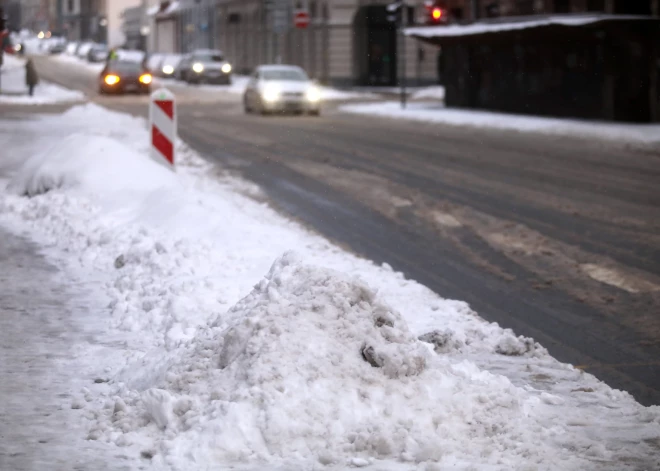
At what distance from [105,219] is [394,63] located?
49.7 metres

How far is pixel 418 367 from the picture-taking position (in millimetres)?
5523

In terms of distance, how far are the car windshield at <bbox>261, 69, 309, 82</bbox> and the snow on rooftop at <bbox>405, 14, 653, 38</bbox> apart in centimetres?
357

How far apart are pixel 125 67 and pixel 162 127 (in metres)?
35.3

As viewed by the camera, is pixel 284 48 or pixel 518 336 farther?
pixel 284 48

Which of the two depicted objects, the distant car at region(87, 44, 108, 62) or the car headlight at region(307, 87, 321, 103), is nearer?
the car headlight at region(307, 87, 321, 103)

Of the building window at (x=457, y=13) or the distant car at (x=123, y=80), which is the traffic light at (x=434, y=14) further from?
the distant car at (x=123, y=80)

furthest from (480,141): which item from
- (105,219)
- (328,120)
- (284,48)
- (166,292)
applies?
(284,48)

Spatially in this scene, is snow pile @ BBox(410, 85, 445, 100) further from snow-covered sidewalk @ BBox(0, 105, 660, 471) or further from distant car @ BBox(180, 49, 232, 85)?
snow-covered sidewalk @ BBox(0, 105, 660, 471)

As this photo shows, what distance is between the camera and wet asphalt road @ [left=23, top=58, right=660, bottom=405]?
760cm

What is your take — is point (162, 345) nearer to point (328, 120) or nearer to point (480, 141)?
point (480, 141)

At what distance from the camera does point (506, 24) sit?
32.6 metres

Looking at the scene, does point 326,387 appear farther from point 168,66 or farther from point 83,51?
point 83,51

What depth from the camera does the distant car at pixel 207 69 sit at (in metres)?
61.7

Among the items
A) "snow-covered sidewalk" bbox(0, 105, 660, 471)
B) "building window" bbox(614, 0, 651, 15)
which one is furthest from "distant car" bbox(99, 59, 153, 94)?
"snow-covered sidewalk" bbox(0, 105, 660, 471)
